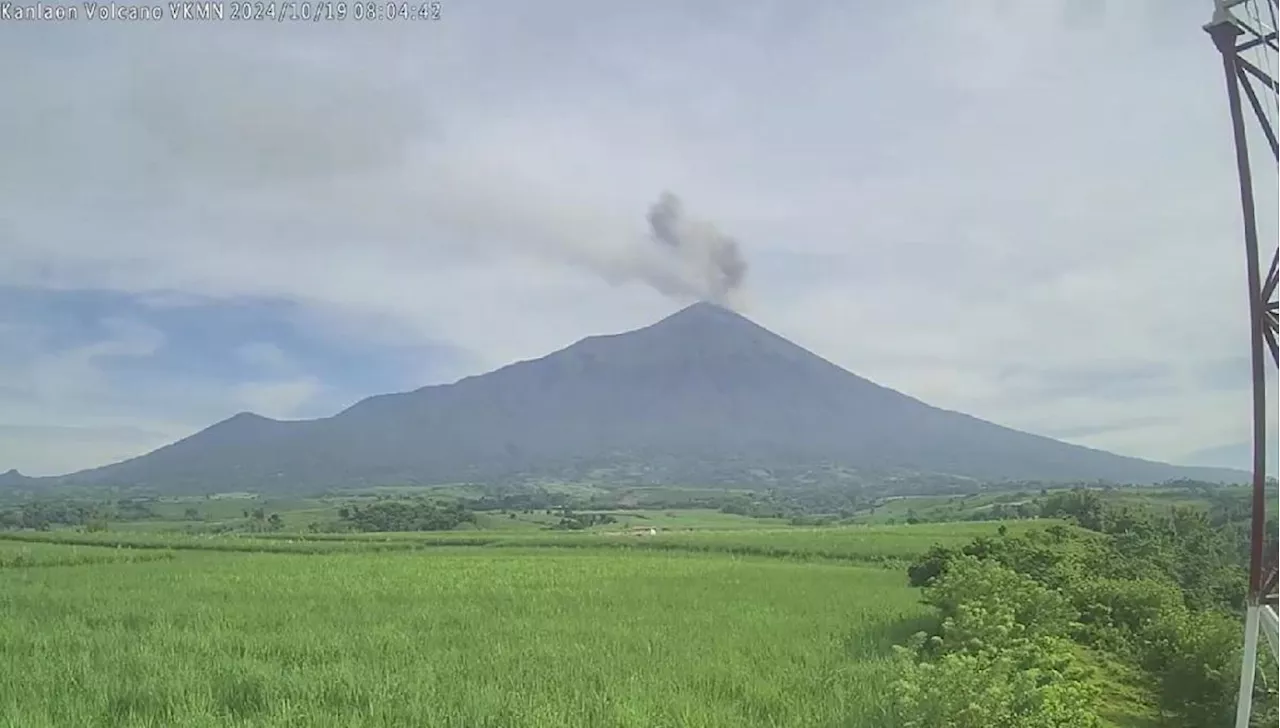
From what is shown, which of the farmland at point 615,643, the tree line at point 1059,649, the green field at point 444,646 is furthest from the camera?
the green field at point 444,646

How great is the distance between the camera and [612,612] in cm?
1483

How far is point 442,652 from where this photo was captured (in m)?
10.5

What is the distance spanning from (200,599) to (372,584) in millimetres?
3757

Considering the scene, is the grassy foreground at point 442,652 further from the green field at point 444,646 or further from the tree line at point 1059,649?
the tree line at point 1059,649

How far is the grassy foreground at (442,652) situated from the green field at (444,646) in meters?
0.03

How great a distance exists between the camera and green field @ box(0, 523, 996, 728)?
786 centimetres

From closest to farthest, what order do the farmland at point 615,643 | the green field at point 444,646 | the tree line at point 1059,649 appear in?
the tree line at point 1059,649 → the farmland at point 615,643 → the green field at point 444,646

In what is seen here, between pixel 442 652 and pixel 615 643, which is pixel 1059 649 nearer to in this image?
pixel 615 643

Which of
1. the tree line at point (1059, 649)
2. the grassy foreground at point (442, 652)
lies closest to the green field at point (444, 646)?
the grassy foreground at point (442, 652)

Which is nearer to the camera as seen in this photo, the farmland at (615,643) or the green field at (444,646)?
the farmland at (615,643)

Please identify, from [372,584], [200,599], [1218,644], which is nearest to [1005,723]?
[1218,644]

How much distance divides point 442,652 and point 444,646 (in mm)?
653

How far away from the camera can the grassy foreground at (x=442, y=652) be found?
25.6 ft

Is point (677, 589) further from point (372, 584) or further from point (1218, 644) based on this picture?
point (1218, 644)
